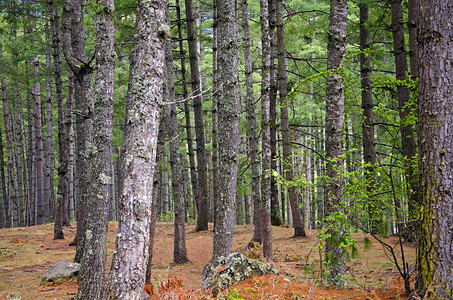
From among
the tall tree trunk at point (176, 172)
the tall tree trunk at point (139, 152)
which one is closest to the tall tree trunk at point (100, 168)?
the tall tree trunk at point (139, 152)

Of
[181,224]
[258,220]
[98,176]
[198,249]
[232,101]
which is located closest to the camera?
[98,176]

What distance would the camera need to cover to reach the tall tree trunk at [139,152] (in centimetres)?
386

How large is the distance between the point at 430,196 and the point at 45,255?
36.8ft

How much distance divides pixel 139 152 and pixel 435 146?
3487 millimetres

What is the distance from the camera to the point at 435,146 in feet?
12.6

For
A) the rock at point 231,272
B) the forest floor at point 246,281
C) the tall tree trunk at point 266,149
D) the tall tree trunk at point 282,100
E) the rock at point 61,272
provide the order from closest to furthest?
the forest floor at point 246,281, the rock at point 231,272, the rock at point 61,272, the tall tree trunk at point 266,149, the tall tree trunk at point 282,100

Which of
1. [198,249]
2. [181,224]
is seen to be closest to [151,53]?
[181,224]

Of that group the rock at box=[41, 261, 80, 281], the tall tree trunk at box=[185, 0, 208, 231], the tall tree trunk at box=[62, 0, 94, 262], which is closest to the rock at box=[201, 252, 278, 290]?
the tall tree trunk at box=[62, 0, 94, 262]

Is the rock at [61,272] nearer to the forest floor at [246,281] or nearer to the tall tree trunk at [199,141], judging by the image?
the forest floor at [246,281]

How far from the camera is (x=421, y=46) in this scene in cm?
400

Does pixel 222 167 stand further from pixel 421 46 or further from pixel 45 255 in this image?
pixel 45 255

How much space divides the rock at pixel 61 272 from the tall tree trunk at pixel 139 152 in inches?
189

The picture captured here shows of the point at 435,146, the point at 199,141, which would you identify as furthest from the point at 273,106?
the point at 435,146

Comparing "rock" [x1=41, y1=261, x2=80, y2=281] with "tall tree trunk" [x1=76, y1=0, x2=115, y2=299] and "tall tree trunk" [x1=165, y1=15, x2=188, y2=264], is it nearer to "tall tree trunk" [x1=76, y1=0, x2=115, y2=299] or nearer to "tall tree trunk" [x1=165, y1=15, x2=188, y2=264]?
"tall tree trunk" [x1=76, y1=0, x2=115, y2=299]
